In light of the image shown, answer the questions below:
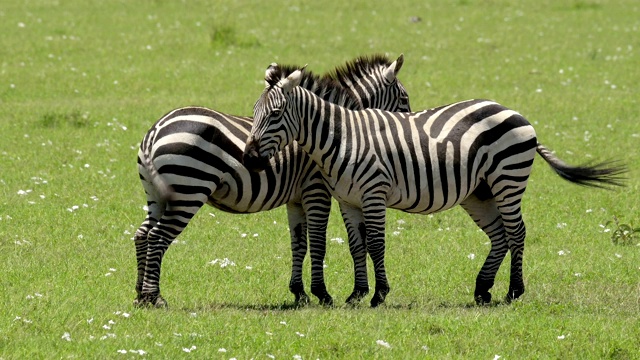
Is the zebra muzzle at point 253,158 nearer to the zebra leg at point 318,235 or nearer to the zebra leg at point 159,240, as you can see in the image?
the zebra leg at point 159,240

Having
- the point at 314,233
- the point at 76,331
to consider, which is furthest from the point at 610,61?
the point at 76,331

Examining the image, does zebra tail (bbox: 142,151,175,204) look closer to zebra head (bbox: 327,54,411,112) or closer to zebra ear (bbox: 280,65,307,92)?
zebra ear (bbox: 280,65,307,92)

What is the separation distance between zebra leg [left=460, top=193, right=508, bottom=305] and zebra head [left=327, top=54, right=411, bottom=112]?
1414 mm

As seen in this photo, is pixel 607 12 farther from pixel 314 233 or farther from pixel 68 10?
pixel 314 233

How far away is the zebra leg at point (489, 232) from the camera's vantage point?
11.0 metres

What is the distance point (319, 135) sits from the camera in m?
10.3

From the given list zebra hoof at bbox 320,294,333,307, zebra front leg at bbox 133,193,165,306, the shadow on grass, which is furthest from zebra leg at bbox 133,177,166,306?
zebra hoof at bbox 320,294,333,307

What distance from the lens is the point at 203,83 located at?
22016mm

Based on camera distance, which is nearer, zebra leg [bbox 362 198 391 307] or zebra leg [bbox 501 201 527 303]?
zebra leg [bbox 362 198 391 307]

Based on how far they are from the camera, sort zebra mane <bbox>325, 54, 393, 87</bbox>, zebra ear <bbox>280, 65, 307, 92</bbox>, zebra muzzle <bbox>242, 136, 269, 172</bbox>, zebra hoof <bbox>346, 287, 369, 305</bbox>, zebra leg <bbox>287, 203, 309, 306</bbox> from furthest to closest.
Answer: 1. zebra mane <bbox>325, 54, 393, 87</bbox>
2. zebra leg <bbox>287, 203, 309, 306</bbox>
3. zebra hoof <bbox>346, 287, 369, 305</bbox>
4. zebra ear <bbox>280, 65, 307, 92</bbox>
5. zebra muzzle <bbox>242, 136, 269, 172</bbox>

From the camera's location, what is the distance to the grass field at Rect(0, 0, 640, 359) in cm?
895

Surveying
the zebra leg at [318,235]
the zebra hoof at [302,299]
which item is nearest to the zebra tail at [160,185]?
the zebra leg at [318,235]

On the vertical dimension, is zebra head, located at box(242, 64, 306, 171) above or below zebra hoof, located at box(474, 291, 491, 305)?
above

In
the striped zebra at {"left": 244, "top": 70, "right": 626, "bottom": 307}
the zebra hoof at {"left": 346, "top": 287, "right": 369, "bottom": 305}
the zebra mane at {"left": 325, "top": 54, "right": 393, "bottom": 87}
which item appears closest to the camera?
the striped zebra at {"left": 244, "top": 70, "right": 626, "bottom": 307}
